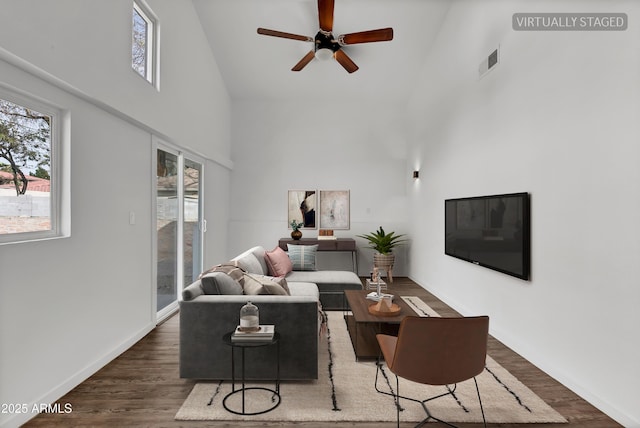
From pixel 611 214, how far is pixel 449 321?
1313 mm

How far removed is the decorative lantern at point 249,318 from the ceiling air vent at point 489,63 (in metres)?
3.28

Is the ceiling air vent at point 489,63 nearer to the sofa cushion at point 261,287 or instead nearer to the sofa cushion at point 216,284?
the sofa cushion at point 261,287

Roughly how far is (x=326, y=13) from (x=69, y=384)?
370 centimetres

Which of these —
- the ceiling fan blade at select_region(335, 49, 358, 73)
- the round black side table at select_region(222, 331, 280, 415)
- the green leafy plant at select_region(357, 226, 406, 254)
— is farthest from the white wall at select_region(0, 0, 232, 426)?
the green leafy plant at select_region(357, 226, 406, 254)

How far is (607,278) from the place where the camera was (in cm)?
242

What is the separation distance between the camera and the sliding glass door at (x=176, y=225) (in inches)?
171

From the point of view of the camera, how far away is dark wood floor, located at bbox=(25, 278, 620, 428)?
2244mm

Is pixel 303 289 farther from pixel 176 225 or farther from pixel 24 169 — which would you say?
pixel 24 169

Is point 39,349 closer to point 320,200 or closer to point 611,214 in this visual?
point 611,214

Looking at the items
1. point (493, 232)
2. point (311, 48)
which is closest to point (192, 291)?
point (493, 232)

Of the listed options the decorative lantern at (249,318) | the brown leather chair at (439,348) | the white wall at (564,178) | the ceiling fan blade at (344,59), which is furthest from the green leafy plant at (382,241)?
the brown leather chair at (439,348)

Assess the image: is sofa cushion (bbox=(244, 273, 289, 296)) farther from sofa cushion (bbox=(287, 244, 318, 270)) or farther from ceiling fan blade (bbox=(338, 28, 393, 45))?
ceiling fan blade (bbox=(338, 28, 393, 45))

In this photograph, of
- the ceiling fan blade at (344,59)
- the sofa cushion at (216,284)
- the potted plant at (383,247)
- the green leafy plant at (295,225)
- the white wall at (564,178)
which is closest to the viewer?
the white wall at (564,178)

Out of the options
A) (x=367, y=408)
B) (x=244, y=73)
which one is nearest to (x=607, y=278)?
(x=367, y=408)
